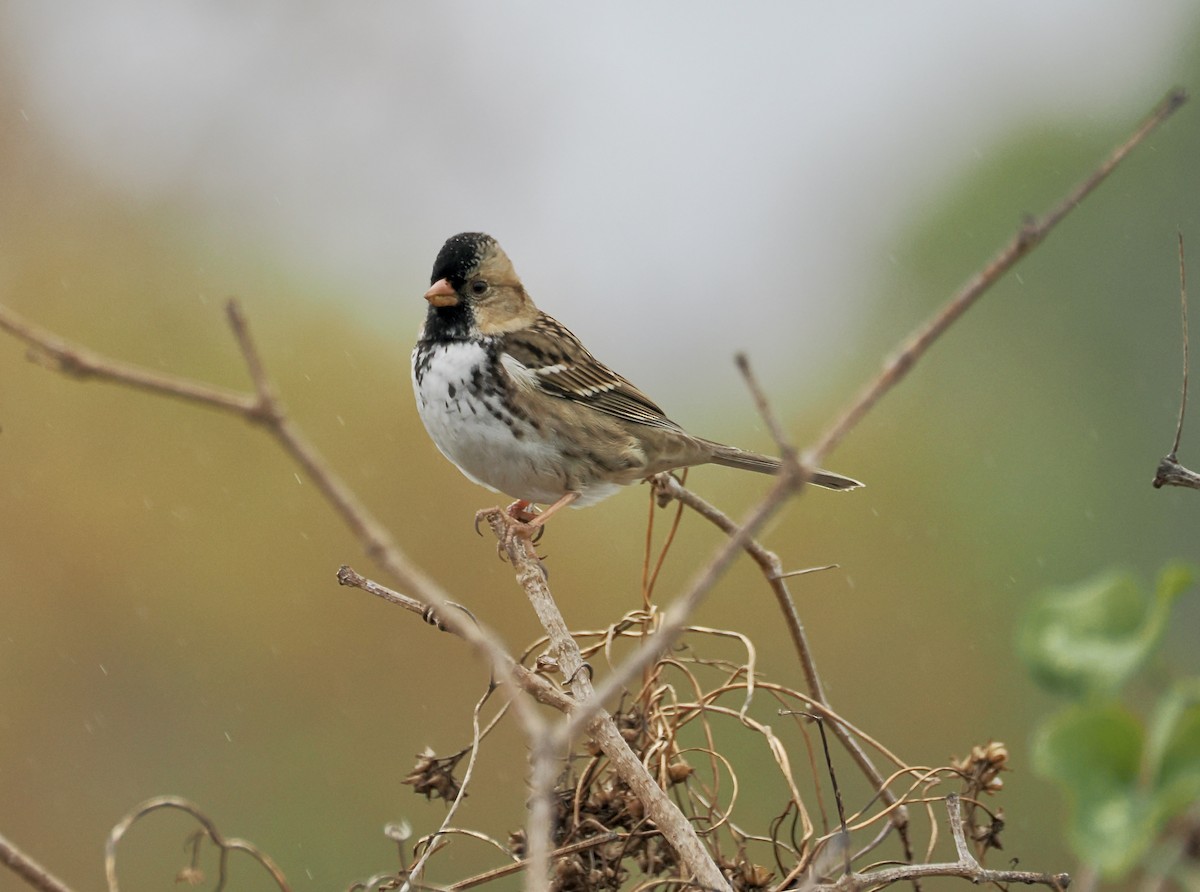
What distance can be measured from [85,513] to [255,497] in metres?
0.76

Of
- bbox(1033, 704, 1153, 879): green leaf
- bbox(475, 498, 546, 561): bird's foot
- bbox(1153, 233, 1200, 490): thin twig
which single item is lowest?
bbox(1033, 704, 1153, 879): green leaf

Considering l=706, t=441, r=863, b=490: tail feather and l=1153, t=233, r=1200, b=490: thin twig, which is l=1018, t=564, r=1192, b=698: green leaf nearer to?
l=1153, t=233, r=1200, b=490: thin twig

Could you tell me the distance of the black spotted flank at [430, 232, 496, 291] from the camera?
9.45ft

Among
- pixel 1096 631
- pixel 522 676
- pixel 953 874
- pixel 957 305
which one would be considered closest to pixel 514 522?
pixel 522 676

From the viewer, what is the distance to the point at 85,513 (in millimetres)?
5520

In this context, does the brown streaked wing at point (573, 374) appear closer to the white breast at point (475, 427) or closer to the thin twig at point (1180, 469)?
the white breast at point (475, 427)

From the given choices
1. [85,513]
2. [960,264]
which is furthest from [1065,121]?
[85,513]

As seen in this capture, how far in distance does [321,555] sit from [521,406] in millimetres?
2867

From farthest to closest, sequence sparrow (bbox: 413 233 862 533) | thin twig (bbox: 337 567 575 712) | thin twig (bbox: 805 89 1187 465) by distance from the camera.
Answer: sparrow (bbox: 413 233 862 533) → thin twig (bbox: 337 567 575 712) → thin twig (bbox: 805 89 1187 465)

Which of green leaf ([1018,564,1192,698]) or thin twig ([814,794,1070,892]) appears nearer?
green leaf ([1018,564,1192,698])

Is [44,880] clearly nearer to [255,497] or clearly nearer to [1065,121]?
[255,497]

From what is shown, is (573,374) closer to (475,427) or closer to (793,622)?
(475,427)

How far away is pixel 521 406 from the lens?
9.20 ft

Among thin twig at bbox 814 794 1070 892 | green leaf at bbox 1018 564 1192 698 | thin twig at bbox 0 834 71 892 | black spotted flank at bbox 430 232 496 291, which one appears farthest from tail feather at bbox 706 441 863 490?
green leaf at bbox 1018 564 1192 698
